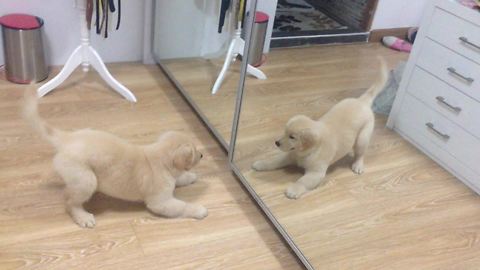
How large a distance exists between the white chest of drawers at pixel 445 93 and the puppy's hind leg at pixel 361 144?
0.31ft

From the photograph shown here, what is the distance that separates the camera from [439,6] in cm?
163

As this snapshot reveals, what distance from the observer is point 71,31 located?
104 inches

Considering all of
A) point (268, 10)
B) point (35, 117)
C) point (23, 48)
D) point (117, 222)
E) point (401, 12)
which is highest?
point (401, 12)

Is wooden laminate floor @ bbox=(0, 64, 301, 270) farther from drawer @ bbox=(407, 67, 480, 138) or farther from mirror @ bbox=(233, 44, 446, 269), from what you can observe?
drawer @ bbox=(407, 67, 480, 138)

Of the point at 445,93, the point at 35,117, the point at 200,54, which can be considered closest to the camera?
the point at 35,117

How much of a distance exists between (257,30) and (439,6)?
2.27 ft

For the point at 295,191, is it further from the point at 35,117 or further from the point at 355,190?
Answer: the point at 35,117

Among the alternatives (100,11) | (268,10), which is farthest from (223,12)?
(100,11)

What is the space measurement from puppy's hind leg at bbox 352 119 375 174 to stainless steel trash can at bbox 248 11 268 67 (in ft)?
1.76

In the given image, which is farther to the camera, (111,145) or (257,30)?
(257,30)

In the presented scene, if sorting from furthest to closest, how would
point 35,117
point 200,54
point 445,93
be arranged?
point 200,54 < point 445,93 < point 35,117

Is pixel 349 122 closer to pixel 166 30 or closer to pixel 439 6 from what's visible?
pixel 439 6

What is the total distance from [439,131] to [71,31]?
6.59 ft

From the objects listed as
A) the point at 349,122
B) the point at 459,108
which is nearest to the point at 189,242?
the point at 349,122
